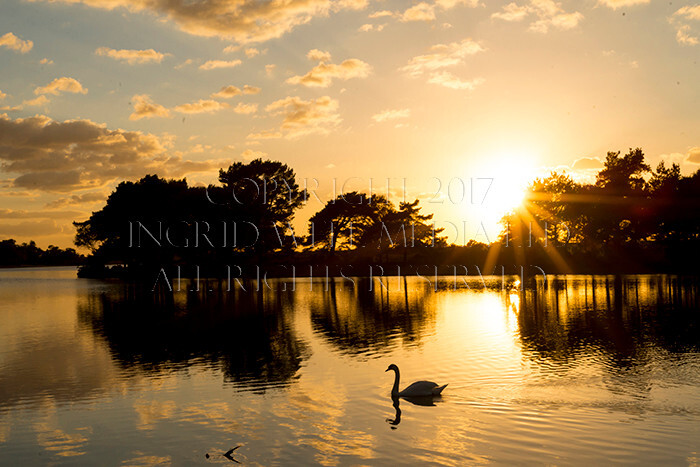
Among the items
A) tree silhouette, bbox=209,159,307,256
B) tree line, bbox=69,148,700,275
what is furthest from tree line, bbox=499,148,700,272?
tree silhouette, bbox=209,159,307,256

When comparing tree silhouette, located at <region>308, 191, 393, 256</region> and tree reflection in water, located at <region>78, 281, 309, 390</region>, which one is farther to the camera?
tree silhouette, located at <region>308, 191, 393, 256</region>

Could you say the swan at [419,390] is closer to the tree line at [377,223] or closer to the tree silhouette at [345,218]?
the tree line at [377,223]

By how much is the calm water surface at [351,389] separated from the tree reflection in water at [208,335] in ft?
0.55

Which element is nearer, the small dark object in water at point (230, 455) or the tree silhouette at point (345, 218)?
the small dark object in water at point (230, 455)

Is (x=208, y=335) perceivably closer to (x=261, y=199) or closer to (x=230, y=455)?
(x=230, y=455)

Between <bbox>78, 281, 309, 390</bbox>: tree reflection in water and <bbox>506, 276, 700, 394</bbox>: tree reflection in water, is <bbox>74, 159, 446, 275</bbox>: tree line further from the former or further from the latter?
<bbox>506, 276, 700, 394</bbox>: tree reflection in water

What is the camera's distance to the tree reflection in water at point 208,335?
26250 millimetres

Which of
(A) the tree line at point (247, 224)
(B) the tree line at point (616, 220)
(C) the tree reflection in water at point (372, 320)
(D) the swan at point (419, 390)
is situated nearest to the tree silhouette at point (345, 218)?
(A) the tree line at point (247, 224)

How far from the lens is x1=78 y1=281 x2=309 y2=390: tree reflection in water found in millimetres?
A: 26250

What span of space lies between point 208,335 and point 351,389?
57.0 feet

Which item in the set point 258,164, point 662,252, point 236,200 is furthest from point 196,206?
point 662,252

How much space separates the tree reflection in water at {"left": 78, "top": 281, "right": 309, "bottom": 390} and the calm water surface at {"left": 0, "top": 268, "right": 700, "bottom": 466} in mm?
168

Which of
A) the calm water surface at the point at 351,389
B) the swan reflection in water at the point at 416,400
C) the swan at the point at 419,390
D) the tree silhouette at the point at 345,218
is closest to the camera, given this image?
the calm water surface at the point at 351,389

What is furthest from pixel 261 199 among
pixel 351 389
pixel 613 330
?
pixel 351 389
